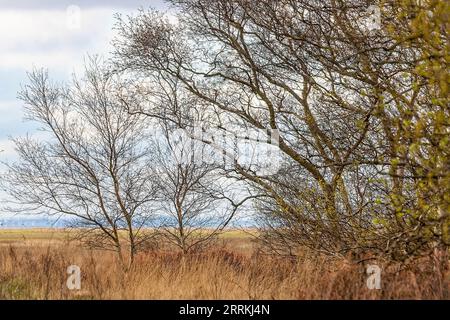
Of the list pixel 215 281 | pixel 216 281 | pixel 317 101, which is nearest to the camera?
pixel 215 281

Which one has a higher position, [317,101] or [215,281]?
[317,101]

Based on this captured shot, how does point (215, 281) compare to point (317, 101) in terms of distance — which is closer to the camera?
point (215, 281)

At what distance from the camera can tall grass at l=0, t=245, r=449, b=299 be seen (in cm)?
877

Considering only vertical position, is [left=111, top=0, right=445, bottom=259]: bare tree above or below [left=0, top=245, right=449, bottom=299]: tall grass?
above

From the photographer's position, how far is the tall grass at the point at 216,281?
8.77 m

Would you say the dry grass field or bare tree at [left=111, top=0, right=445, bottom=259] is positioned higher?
bare tree at [left=111, top=0, right=445, bottom=259]

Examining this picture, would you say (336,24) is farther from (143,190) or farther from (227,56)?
(143,190)

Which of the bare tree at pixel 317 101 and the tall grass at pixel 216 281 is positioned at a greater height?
the bare tree at pixel 317 101

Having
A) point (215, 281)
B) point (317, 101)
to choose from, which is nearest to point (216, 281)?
point (215, 281)

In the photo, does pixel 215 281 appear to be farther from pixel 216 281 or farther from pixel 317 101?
pixel 317 101

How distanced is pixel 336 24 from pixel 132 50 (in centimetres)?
597

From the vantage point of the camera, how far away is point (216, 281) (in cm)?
1024

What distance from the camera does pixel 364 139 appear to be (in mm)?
11133
